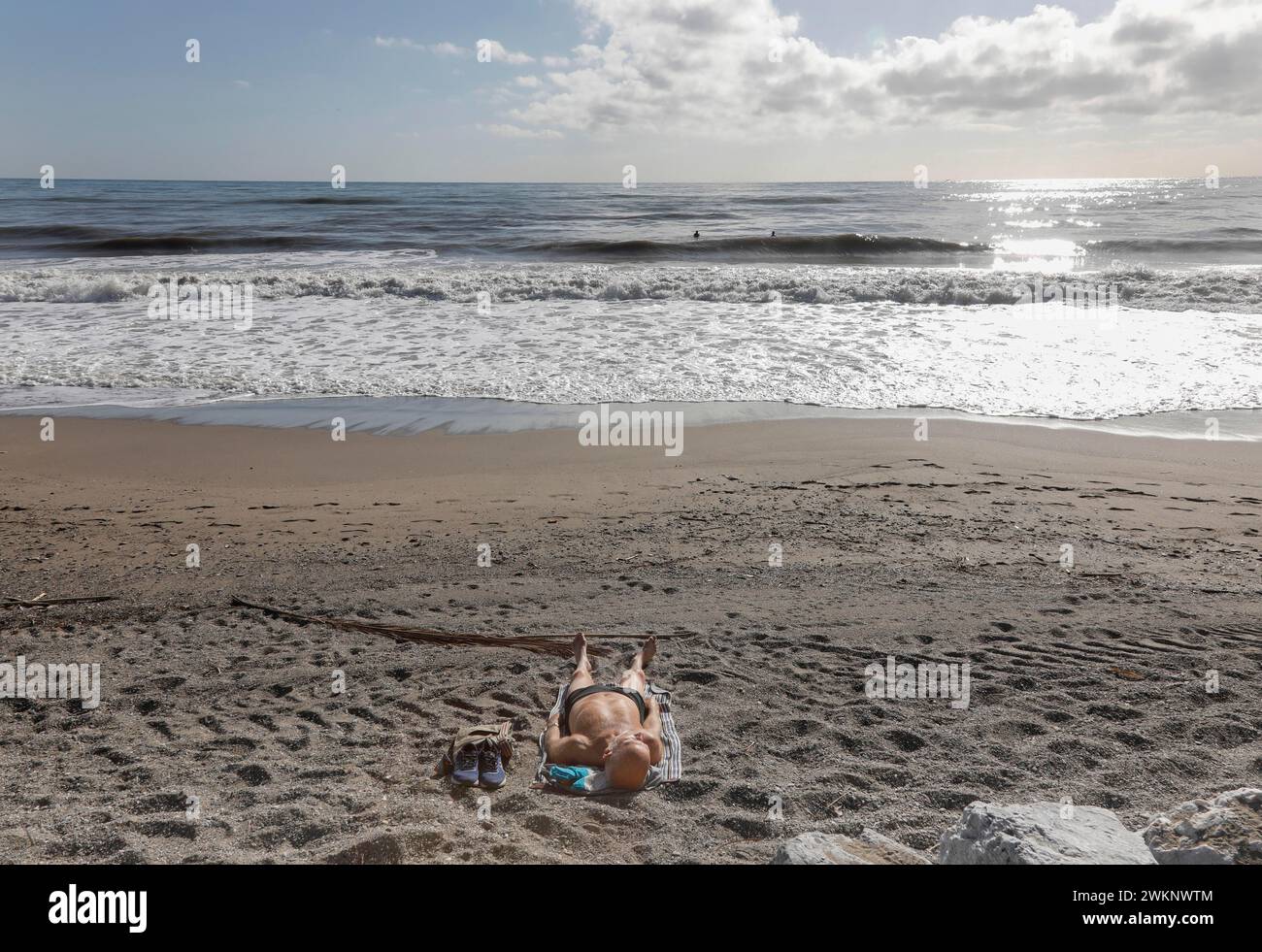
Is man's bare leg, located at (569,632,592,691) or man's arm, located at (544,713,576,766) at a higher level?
man's bare leg, located at (569,632,592,691)

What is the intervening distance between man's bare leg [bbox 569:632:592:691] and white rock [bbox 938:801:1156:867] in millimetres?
1867

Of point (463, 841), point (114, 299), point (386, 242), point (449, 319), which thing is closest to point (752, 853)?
point (463, 841)

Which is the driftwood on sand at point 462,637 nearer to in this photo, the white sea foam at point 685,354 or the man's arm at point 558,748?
the man's arm at point 558,748

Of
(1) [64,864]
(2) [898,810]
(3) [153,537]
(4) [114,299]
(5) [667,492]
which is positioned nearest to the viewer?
(1) [64,864]

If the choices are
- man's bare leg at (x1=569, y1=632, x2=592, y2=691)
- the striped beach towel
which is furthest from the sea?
the striped beach towel

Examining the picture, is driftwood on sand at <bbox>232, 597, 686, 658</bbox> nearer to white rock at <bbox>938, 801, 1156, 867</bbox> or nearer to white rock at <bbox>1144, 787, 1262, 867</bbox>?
white rock at <bbox>938, 801, 1156, 867</bbox>

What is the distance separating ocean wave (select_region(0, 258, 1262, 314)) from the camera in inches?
642

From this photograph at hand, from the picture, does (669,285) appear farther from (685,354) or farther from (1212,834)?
(1212,834)

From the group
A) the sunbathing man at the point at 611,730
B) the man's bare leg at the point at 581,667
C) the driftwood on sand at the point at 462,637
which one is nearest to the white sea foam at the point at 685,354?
the driftwood on sand at the point at 462,637

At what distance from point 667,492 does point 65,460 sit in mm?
5865

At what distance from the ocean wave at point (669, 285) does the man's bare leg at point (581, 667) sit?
1308 cm

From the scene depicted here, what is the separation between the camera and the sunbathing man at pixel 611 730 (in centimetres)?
330

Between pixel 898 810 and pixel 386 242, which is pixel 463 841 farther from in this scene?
pixel 386 242

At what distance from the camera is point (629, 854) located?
2949 millimetres
